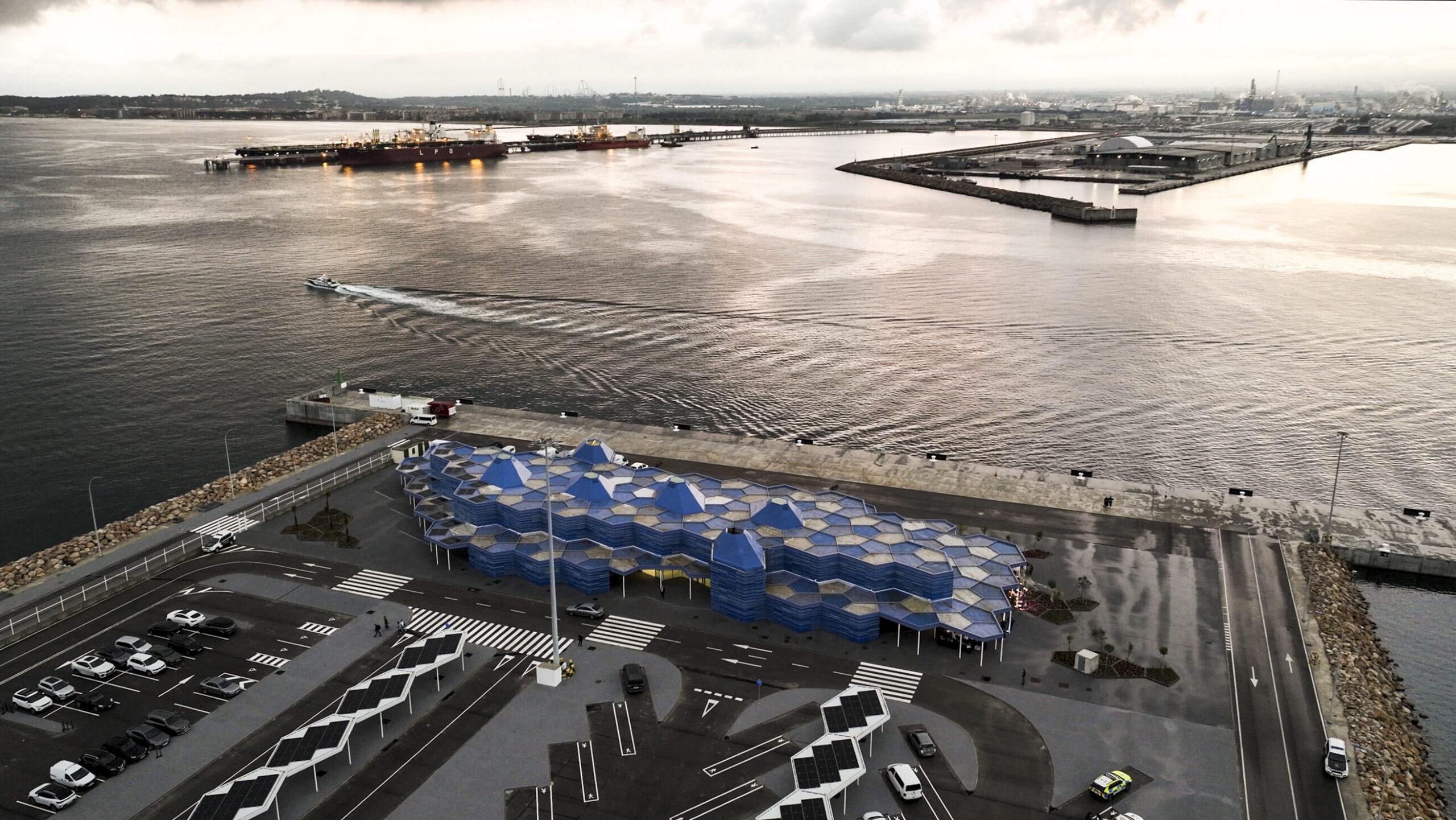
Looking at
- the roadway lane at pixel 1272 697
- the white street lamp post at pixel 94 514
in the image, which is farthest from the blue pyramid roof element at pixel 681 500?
the white street lamp post at pixel 94 514

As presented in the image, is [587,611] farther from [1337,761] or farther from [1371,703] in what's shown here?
[1371,703]

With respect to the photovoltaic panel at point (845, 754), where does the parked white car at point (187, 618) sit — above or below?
above

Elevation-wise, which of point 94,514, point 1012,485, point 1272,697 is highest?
point 94,514

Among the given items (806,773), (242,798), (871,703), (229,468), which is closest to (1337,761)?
Answer: (871,703)

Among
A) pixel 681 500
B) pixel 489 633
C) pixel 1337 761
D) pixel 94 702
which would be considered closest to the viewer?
pixel 1337 761

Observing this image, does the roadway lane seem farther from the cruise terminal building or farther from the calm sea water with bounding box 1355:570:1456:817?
the cruise terminal building

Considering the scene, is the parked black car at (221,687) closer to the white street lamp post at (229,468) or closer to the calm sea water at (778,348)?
the white street lamp post at (229,468)
